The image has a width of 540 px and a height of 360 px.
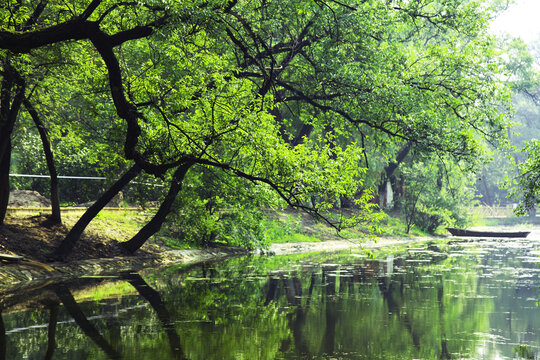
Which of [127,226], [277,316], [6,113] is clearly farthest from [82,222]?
[277,316]

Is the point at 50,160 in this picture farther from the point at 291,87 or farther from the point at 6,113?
the point at 291,87

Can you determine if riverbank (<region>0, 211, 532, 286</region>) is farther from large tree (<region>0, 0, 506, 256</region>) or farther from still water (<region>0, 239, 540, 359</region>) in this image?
still water (<region>0, 239, 540, 359</region>)

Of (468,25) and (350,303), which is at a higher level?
(468,25)

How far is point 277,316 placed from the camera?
461 inches

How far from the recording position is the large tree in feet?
52.4

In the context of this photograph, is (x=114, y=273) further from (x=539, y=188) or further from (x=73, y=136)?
(x=539, y=188)

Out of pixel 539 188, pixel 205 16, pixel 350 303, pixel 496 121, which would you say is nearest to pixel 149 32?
pixel 205 16

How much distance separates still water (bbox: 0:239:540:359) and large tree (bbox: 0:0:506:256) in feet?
8.47

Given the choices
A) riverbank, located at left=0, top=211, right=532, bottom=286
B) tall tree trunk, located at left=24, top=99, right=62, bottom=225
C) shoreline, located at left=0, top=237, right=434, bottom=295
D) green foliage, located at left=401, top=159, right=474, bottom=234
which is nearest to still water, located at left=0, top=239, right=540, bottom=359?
shoreline, located at left=0, top=237, right=434, bottom=295

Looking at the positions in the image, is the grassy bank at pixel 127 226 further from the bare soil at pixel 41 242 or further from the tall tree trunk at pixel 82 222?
the tall tree trunk at pixel 82 222

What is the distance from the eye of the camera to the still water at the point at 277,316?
28.8 ft

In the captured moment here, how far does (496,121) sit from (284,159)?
929 cm

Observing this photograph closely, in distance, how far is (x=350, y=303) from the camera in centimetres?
1352

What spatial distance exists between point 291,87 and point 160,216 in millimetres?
6414
